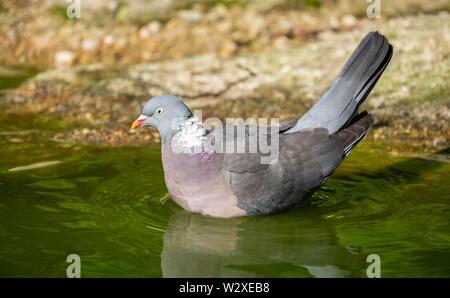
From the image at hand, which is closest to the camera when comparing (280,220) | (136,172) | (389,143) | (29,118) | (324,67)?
(280,220)

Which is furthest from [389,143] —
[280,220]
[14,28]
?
[14,28]

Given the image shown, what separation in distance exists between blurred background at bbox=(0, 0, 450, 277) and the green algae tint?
14 millimetres

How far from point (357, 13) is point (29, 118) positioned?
4.25m

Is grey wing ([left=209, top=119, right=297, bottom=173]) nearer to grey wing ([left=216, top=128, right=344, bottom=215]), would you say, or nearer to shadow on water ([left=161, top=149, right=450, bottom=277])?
grey wing ([left=216, top=128, right=344, bottom=215])

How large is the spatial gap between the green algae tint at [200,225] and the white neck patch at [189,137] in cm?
44

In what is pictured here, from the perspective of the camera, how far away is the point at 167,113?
5.57 m

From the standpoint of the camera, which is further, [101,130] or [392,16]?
[392,16]

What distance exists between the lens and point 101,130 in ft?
24.2

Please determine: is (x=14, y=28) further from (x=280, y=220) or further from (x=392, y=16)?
(x=280, y=220)

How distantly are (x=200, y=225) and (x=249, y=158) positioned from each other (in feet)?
1.77
